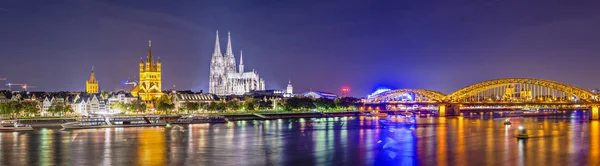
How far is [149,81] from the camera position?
12581cm

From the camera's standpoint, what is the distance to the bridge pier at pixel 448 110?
10912 centimetres

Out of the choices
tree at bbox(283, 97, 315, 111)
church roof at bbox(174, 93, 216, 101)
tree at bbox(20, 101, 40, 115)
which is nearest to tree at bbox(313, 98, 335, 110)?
tree at bbox(283, 97, 315, 111)

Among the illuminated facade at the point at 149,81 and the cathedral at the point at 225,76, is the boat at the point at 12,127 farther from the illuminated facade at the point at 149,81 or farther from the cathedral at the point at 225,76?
the cathedral at the point at 225,76

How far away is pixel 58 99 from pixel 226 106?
93.5 feet

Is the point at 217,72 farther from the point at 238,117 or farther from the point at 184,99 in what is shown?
the point at 238,117

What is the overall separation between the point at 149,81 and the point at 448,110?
2187 inches

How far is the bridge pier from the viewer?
109125 millimetres

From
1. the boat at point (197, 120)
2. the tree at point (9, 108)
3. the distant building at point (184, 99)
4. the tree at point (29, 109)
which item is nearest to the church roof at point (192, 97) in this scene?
the distant building at point (184, 99)

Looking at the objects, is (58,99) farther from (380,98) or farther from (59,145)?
(380,98)

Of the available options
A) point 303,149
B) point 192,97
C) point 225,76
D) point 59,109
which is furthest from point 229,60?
point 303,149

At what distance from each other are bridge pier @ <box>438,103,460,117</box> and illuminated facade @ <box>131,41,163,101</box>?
52.1 metres

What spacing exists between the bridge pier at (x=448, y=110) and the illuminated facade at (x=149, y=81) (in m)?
52.1

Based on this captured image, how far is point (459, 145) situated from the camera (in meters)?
48.4

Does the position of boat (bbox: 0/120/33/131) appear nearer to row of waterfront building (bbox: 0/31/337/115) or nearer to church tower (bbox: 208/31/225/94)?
row of waterfront building (bbox: 0/31/337/115)
